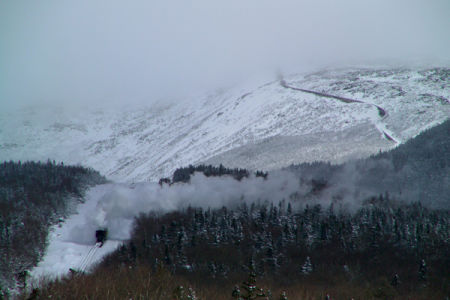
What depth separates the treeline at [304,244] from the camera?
436 feet

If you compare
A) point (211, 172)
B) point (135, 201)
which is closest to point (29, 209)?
point (135, 201)

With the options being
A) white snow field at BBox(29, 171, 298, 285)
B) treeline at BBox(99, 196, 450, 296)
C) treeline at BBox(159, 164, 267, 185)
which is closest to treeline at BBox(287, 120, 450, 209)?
treeline at BBox(99, 196, 450, 296)

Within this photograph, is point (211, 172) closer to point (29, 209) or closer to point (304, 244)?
point (304, 244)

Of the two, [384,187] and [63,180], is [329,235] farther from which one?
[63,180]

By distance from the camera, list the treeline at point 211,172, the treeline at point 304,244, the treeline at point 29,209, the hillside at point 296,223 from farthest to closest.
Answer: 1. the treeline at point 211,172
2. the treeline at point 29,209
3. the hillside at point 296,223
4. the treeline at point 304,244

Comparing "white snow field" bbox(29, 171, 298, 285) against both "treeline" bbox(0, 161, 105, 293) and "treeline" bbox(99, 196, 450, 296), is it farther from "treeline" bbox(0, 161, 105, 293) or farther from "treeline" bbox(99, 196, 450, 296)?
"treeline" bbox(99, 196, 450, 296)

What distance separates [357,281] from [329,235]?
28.8 metres

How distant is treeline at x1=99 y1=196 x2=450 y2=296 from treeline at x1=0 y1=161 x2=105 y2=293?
120 feet

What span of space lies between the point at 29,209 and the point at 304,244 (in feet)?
396

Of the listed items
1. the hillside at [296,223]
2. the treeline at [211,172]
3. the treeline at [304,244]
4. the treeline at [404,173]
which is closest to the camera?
the treeline at [304,244]

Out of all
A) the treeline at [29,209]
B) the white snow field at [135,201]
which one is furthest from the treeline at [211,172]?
the treeline at [29,209]

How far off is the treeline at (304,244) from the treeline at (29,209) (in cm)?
3659

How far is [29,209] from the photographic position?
169375mm

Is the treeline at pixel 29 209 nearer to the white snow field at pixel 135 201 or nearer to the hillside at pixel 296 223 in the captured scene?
the white snow field at pixel 135 201
